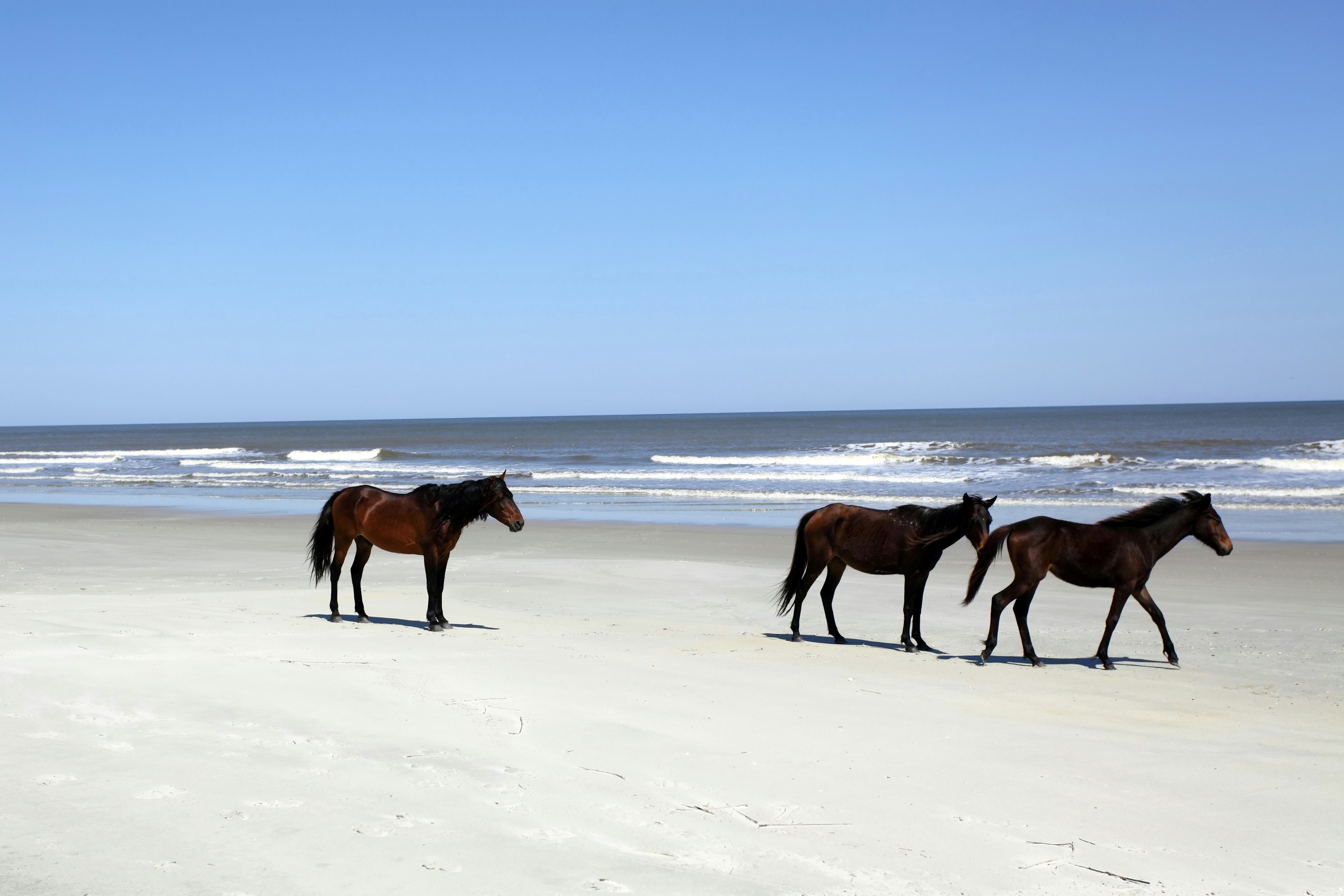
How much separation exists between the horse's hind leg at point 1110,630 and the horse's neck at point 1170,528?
1.59 ft

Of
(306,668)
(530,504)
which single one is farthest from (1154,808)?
(530,504)

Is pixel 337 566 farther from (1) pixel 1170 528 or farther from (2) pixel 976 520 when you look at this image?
(1) pixel 1170 528

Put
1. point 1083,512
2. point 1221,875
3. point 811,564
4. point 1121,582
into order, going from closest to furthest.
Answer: point 1221,875 < point 1121,582 < point 811,564 < point 1083,512

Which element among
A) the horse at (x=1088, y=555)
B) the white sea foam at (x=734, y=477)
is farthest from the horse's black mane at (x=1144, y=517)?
the white sea foam at (x=734, y=477)

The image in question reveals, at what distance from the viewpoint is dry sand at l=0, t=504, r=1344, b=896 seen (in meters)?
3.36

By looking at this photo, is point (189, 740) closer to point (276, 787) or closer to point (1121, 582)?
point (276, 787)

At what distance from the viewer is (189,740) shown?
4352 mm

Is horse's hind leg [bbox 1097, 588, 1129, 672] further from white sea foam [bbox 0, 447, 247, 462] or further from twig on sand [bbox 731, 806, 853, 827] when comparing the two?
white sea foam [bbox 0, 447, 247, 462]

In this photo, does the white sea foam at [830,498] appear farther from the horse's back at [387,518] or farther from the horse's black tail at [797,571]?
the horse's back at [387,518]

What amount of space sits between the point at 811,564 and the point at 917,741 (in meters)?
3.88

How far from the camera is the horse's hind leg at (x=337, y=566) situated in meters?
9.11

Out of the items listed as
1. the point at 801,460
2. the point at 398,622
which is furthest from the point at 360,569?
the point at 801,460

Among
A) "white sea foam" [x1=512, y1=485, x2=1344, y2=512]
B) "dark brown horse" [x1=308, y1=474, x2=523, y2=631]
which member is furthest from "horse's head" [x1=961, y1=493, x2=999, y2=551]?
"white sea foam" [x1=512, y1=485, x2=1344, y2=512]

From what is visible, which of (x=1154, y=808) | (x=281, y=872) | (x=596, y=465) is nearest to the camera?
(x=281, y=872)
